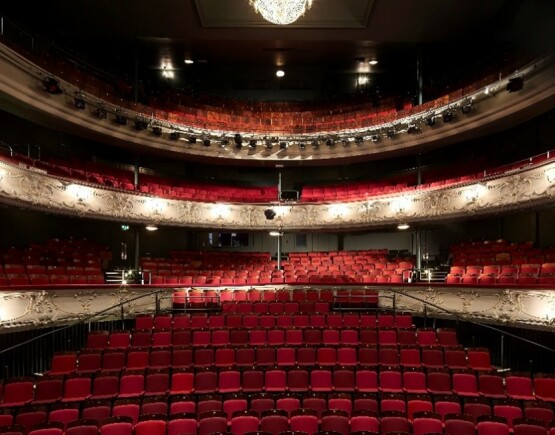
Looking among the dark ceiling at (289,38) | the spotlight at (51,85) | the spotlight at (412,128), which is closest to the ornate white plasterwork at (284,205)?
the spotlight at (412,128)

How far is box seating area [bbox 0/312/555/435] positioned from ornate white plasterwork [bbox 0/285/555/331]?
2.44 feet

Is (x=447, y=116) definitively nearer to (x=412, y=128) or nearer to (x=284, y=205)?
(x=412, y=128)

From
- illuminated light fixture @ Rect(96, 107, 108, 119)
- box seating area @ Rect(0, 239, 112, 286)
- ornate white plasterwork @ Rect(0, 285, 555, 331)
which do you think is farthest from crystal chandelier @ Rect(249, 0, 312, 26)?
box seating area @ Rect(0, 239, 112, 286)

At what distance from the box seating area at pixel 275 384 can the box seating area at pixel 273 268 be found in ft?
7.02

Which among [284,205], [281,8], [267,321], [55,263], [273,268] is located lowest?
[267,321]

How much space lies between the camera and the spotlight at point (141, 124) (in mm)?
8680

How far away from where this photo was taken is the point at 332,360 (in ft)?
16.4

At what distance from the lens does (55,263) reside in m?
7.13

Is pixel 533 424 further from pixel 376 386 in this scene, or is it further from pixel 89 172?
pixel 89 172

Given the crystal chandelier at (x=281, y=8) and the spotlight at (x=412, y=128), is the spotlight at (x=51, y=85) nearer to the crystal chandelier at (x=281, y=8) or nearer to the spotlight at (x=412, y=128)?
the crystal chandelier at (x=281, y=8)

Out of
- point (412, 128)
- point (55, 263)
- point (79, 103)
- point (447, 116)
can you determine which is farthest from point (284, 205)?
point (55, 263)

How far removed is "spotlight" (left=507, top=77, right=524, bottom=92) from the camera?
6847 millimetres

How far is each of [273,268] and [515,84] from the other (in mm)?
5718

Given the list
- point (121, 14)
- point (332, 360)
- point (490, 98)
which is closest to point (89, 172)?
point (121, 14)
